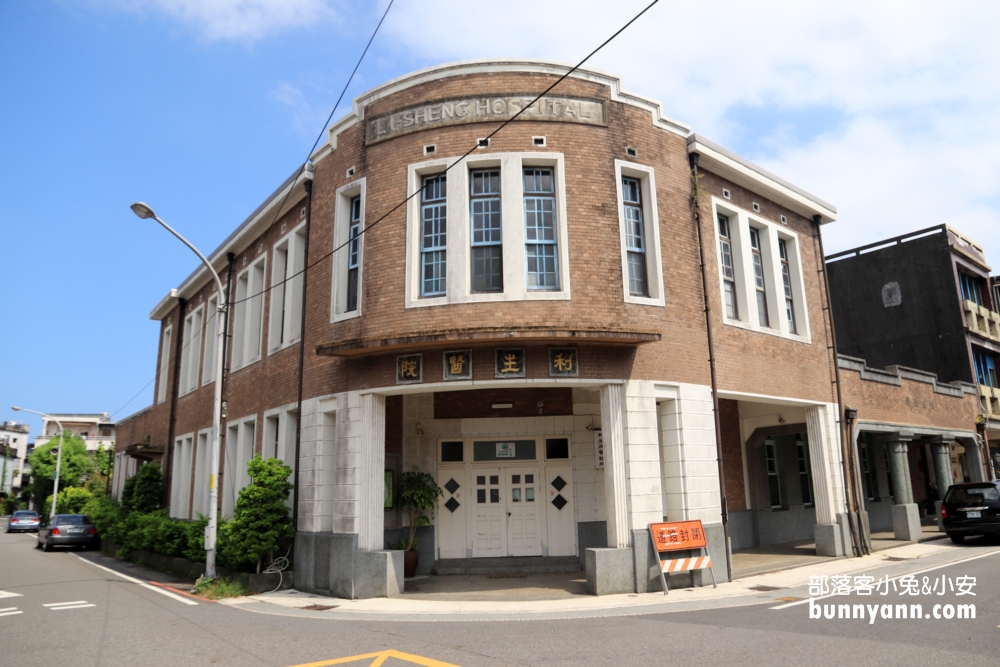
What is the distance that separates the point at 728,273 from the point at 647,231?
3.37m

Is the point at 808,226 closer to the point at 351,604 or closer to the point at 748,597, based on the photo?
the point at 748,597

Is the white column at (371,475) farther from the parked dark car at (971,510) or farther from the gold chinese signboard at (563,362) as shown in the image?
the parked dark car at (971,510)

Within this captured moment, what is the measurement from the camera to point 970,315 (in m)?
28.2

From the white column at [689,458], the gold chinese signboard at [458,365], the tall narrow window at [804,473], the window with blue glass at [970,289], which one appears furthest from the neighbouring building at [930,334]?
the gold chinese signboard at [458,365]

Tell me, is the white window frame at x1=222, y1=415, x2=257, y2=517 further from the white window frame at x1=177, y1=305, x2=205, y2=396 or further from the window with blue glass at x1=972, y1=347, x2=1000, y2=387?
the window with blue glass at x1=972, y1=347, x2=1000, y2=387

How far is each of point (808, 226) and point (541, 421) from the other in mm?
9838

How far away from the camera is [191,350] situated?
83.1 ft

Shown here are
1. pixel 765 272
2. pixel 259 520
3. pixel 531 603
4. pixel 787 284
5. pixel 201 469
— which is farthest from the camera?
pixel 201 469

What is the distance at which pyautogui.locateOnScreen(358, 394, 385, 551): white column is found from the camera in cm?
1285

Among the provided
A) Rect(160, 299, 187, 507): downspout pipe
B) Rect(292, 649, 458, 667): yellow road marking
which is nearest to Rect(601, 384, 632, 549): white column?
Rect(292, 649, 458, 667): yellow road marking

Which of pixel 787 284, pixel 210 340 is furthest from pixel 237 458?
pixel 787 284

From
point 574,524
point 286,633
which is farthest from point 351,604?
point 574,524

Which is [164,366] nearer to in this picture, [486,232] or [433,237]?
[433,237]

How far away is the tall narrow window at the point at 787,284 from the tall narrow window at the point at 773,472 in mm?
3694
